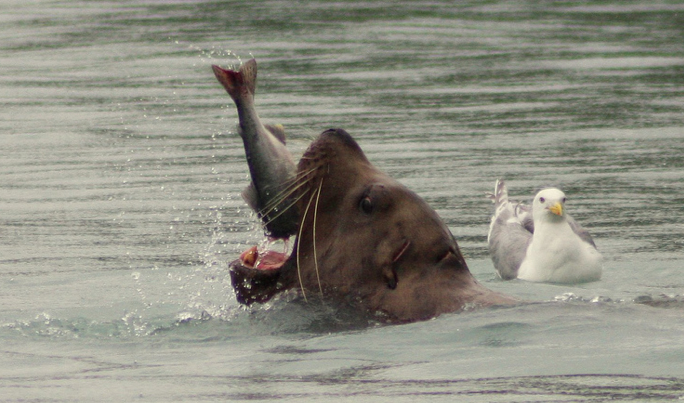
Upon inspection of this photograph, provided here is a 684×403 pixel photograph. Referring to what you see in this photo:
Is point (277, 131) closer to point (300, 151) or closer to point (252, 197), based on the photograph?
point (300, 151)

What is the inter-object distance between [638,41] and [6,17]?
1120 cm

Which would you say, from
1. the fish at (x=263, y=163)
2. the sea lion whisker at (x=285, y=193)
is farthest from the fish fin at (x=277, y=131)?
the sea lion whisker at (x=285, y=193)

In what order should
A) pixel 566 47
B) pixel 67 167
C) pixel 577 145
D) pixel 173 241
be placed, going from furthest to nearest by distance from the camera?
1. pixel 566 47
2. pixel 577 145
3. pixel 67 167
4. pixel 173 241

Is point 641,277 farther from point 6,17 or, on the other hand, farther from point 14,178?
point 6,17

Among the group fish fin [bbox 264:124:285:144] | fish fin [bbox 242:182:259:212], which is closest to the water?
fish fin [bbox 264:124:285:144]

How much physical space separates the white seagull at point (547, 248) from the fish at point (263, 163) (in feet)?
11.0

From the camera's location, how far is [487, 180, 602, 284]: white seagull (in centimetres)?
931

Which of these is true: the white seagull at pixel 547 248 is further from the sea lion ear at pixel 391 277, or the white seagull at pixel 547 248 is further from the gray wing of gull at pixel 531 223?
the sea lion ear at pixel 391 277

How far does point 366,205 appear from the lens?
6.21m

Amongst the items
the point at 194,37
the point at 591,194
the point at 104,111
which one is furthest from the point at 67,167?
the point at 194,37

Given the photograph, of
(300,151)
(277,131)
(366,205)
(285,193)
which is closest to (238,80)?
(277,131)

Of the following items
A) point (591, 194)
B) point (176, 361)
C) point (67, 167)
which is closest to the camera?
point (176, 361)

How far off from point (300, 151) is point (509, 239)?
359cm

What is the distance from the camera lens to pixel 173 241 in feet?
32.4
